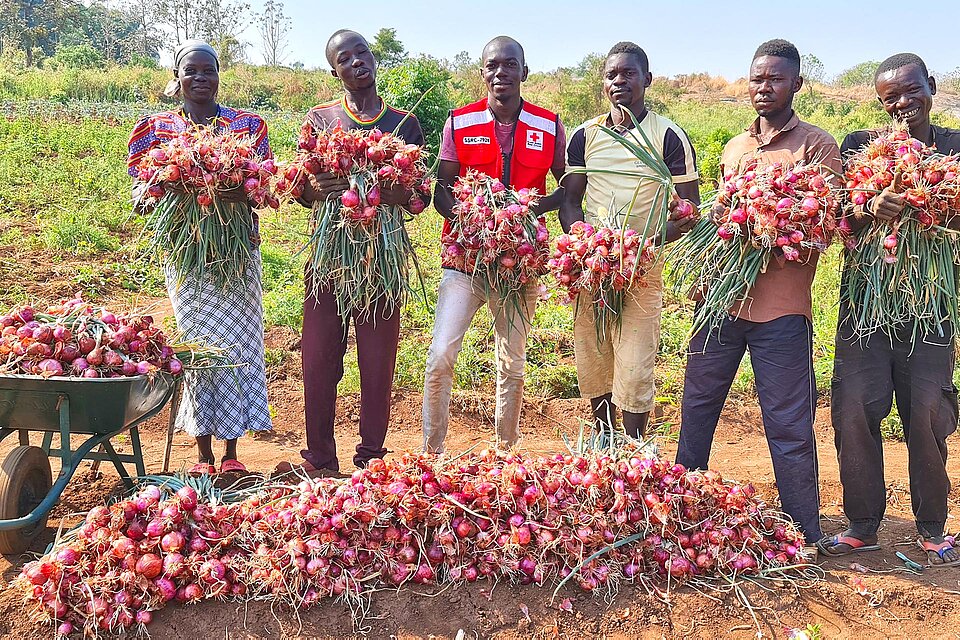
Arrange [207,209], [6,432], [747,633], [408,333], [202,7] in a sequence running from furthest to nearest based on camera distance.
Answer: [202,7] < [408,333] < [207,209] < [6,432] < [747,633]

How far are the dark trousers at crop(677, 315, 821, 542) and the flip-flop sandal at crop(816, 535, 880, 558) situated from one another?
0.24ft

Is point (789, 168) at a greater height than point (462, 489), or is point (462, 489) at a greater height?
point (789, 168)

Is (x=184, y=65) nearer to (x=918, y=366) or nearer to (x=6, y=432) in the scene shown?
(x=6, y=432)

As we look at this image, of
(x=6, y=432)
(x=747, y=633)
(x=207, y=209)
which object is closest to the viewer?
(x=747, y=633)

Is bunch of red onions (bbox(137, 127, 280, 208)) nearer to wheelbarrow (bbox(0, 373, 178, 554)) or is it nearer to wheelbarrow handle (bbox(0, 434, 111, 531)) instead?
wheelbarrow (bbox(0, 373, 178, 554))

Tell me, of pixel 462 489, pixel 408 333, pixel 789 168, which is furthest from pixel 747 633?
pixel 408 333

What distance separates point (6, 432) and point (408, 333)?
11.3 feet

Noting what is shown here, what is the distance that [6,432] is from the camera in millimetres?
2779

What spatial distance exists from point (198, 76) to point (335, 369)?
1.46m

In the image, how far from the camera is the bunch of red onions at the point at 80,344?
8.75ft

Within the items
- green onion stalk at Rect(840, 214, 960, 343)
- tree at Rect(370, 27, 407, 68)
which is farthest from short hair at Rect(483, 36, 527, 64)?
tree at Rect(370, 27, 407, 68)

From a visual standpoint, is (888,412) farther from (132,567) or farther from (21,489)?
(21,489)

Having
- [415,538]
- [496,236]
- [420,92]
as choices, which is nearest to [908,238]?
[496,236]

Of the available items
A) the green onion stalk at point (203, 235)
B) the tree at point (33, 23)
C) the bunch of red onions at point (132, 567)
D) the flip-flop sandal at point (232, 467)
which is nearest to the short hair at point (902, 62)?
the green onion stalk at point (203, 235)
